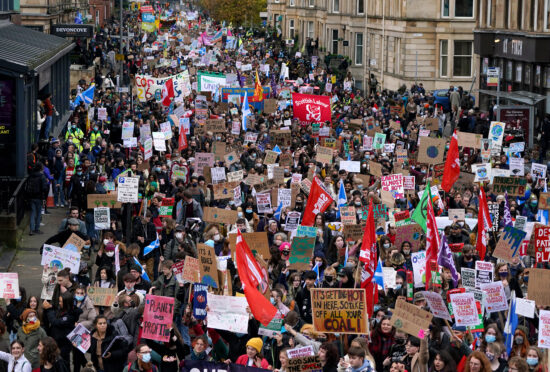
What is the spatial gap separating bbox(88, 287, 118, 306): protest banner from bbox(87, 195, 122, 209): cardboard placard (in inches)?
265

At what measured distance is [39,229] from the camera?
82.8ft

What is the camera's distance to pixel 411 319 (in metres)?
13.5

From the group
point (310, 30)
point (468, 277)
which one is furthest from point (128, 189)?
point (310, 30)

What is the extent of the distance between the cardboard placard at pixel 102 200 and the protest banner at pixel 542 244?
780cm

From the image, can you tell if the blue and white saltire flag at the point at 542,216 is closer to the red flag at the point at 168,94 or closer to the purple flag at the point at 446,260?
the purple flag at the point at 446,260

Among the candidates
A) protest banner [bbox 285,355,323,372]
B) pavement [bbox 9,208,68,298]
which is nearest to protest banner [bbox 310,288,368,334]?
protest banner [bbox 285,355,323,372]

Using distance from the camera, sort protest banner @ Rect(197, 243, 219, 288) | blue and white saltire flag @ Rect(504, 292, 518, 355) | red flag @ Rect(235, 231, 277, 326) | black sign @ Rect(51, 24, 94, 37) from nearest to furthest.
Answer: red flag @ Rect(235, 231, 277, 326) < blue and white saltire flag @ Rect(504, 292, 518, 355) < protest banner @ Rect(197, 243, 219, 288) < black sign @ Rect(51, 24, 94, 37)

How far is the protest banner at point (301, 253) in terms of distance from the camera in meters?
17.7

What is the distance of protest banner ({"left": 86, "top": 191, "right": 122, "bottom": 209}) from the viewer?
22.1 metres

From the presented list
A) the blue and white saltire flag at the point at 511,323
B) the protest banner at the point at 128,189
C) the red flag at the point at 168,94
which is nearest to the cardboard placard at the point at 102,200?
the protest banner at the point at 128,189

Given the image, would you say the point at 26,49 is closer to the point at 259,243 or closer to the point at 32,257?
the point at 32,257

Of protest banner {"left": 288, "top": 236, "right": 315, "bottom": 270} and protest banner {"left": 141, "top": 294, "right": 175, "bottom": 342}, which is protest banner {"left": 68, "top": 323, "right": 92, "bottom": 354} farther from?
protest banner {"left": 288, "top": 236, "right": 315, "bottom": 270}

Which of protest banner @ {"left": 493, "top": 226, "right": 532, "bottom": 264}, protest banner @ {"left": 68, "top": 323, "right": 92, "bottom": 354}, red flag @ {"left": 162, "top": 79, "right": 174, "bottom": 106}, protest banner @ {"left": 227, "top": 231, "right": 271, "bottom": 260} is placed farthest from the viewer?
red flag @ {"left": 162, "top": 79, "right": 174, "bottom": 106}

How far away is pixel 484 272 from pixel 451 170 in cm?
911
